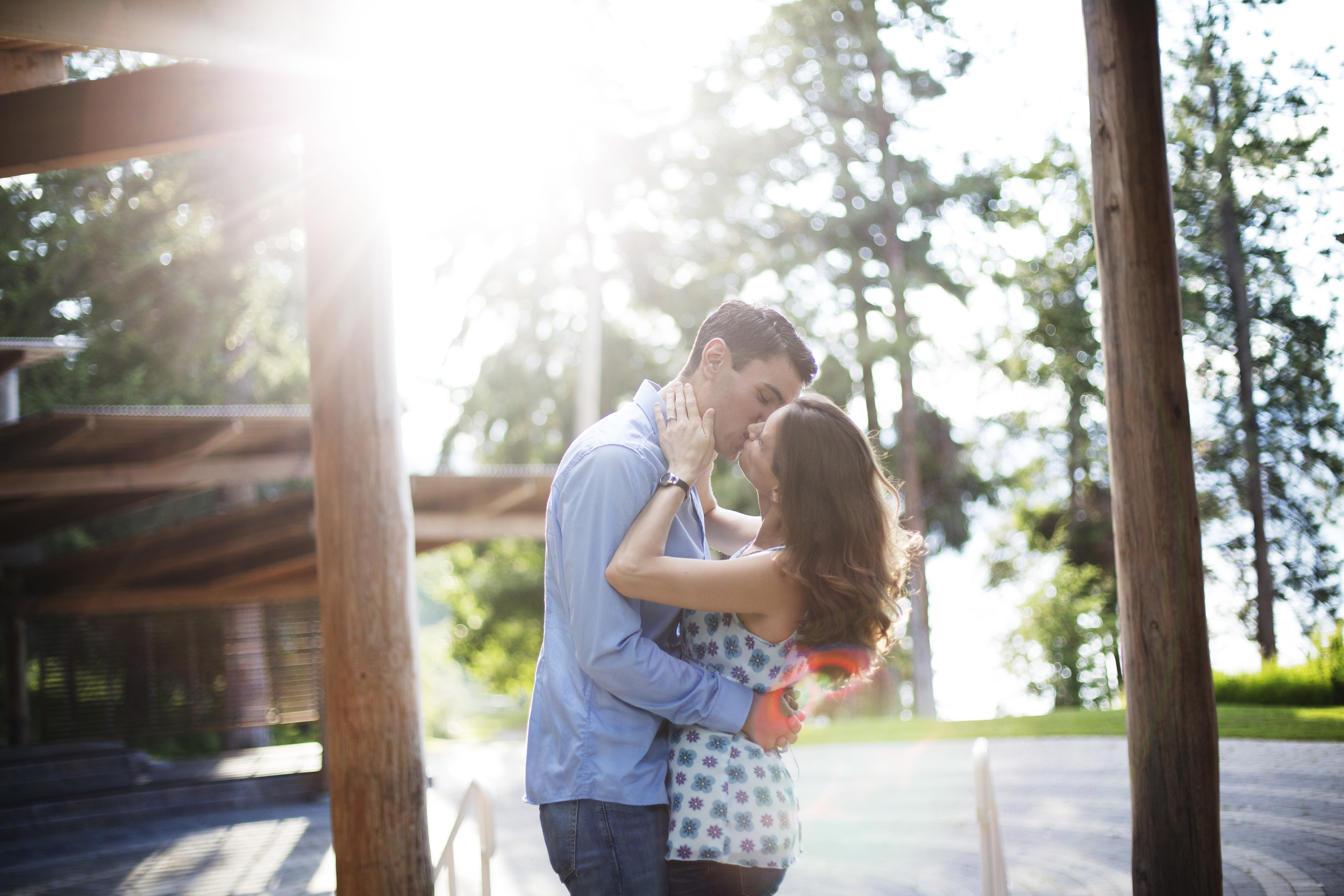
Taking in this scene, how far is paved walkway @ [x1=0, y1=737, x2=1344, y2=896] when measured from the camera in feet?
20.5

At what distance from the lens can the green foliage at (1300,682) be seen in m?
11.1

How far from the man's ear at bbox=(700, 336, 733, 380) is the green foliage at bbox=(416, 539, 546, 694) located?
19540 millimetres

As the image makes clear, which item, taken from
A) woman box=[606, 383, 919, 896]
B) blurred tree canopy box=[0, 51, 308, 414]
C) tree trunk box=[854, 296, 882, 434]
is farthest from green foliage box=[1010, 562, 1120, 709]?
woman box=[606, 383, 919, 896]

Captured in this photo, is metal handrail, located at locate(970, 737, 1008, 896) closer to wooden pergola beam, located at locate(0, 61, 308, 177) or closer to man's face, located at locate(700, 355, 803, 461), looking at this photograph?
man's face, located at locate(700, 355, 803, 461)

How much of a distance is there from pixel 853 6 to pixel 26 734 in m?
19.2

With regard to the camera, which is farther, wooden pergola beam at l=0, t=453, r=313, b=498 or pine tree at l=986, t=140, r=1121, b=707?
pine tree at l=986, t=140, r=1121, b=707

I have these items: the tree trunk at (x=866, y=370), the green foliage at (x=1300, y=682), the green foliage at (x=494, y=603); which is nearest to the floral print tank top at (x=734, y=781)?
the green foliage at (x=1300, y=682)

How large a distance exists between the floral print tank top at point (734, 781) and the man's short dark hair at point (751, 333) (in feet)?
2.43

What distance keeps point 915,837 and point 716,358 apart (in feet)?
18.9

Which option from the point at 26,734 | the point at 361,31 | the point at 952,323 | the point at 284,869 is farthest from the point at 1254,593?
the point at 26,734

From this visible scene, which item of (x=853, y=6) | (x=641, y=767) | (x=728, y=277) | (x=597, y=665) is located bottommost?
(x=641, y=767)

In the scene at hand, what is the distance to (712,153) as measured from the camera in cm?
2152

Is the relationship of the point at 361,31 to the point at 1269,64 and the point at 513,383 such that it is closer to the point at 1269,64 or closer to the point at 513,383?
the point at 1269,64

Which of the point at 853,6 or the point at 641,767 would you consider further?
the point at 853,6
